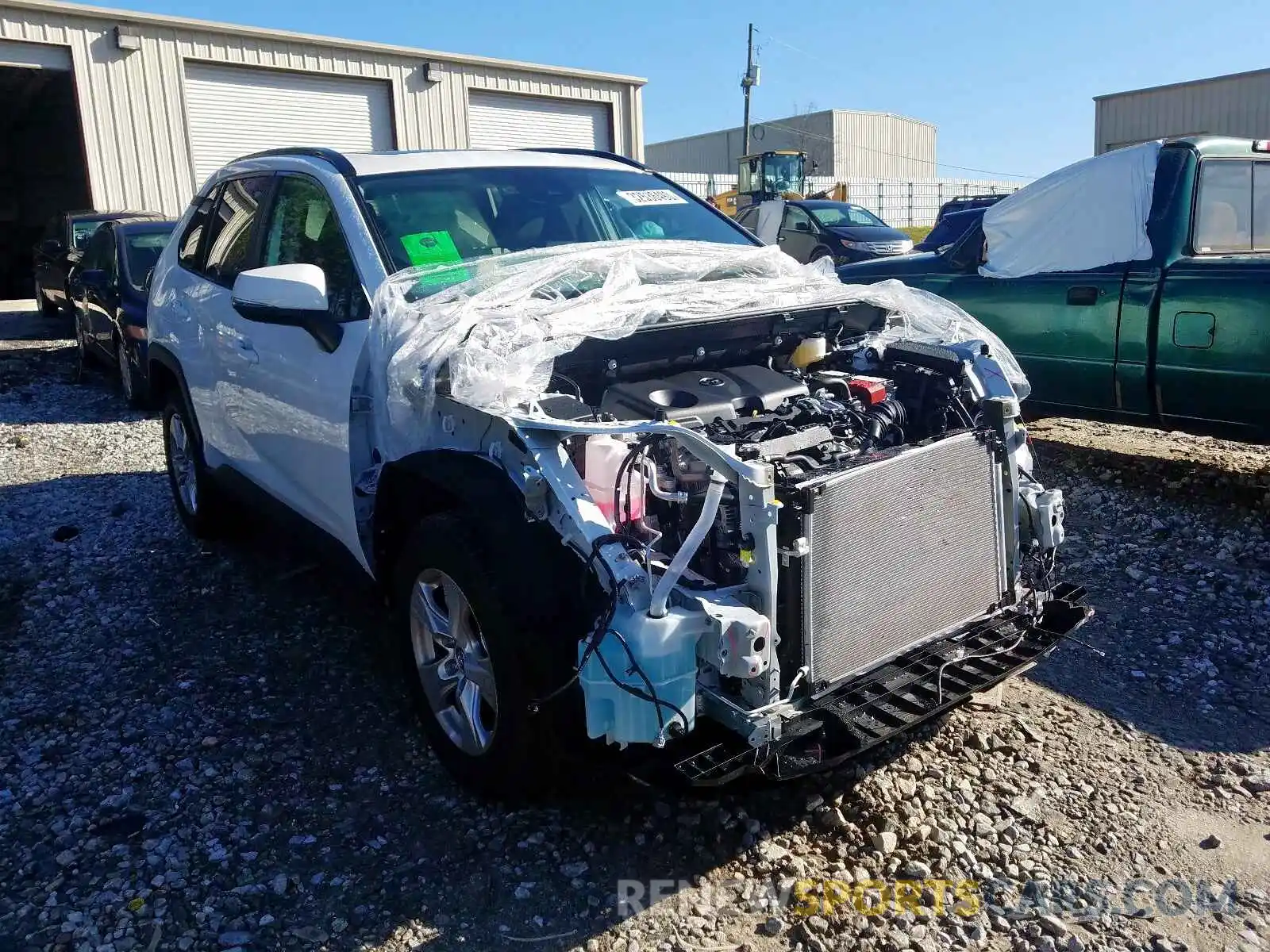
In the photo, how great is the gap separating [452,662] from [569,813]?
0.57 m

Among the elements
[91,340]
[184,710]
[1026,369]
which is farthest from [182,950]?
[91,340]

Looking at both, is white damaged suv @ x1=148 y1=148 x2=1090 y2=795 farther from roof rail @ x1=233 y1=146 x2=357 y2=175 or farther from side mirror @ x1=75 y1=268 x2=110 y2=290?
side mirror @ x1=75 y1=268 x2=110 y2=290

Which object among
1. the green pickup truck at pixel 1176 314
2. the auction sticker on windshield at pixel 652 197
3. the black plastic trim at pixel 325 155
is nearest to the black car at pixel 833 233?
the green pickup truck at pixel 1176 314

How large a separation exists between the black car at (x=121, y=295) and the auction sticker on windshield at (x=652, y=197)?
17.8 feet

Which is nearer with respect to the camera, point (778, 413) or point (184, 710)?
point (778, 413)

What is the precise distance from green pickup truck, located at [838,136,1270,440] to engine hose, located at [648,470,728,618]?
3939 millimetres

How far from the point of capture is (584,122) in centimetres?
2025

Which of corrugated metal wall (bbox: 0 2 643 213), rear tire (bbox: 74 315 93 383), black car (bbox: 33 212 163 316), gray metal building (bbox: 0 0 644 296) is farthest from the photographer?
gray metal building (bbox: 0 0 644 296)

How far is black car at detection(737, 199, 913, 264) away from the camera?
17.0 metres

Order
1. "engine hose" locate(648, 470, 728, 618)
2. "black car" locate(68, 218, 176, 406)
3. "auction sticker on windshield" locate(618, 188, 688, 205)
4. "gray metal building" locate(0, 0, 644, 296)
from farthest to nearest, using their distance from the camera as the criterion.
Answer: "gray metal building" locate(0, 0, 644, 296) < "black car" locate(68, 218, 176, 406) < "auction sticker on windshield" locate(618, 188, 688, 205) < "engine hose" locate(648, 470, 728, 618)

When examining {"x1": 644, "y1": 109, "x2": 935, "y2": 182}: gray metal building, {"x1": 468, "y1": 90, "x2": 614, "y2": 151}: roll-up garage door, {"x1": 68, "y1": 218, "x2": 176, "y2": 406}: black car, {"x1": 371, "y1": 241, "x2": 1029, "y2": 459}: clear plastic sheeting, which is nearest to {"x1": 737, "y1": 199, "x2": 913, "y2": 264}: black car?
{"x1": 468, "y1": 90, "x2": 614, "y2": 151}: roll-up garage door

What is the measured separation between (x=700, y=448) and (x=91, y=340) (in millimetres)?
9794

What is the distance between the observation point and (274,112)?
659 inches

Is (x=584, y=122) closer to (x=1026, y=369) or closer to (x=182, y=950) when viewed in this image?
(x=1026, y=369)
